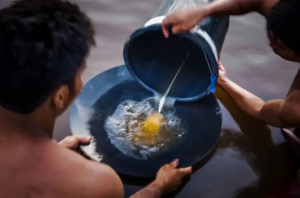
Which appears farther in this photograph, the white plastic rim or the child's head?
the white plastic rim

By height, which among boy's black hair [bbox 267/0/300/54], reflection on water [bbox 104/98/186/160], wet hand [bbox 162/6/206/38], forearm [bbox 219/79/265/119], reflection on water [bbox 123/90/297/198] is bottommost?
reflection on water [bbox 123/90/297/198]

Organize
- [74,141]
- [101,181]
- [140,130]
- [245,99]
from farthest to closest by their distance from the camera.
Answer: [245,99], [140,130], [74,141], [101,181]

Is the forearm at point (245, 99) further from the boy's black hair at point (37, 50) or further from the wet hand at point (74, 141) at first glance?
the boy's black hair at point (37, 50)

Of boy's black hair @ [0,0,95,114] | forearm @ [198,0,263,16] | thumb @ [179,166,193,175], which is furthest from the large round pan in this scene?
boy's black hair @ [0,0,95,114]

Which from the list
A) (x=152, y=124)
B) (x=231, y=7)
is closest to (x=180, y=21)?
(x=231, y=7)

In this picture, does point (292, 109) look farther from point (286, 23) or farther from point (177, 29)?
point (177, 29)

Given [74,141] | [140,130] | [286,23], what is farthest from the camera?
[140,130]

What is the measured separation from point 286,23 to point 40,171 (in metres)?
0.76

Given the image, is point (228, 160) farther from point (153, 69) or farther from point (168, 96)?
point (153, 69)

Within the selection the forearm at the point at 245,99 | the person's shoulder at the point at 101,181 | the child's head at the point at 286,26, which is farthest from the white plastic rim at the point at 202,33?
the person's shoulder at the point at 101,181

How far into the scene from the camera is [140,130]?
4.26 ft

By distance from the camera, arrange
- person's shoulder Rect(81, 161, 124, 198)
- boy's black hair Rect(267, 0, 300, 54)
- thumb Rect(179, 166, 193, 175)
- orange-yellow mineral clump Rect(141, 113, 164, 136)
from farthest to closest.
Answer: orange-yellow mineral clump Rect(141, 113, 164, 136)
thumb Rect(179, 166, 193, 175)
boy's black hair Rect(267, 0, 300, 54)
person's shoulder Rect(81, 161, 124, 198)

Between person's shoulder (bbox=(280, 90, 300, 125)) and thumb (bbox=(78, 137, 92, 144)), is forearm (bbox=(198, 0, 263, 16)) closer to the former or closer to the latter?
person's shoulder (bbox=(280, 90, 300, 125))

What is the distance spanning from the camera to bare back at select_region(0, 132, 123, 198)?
70 cm
